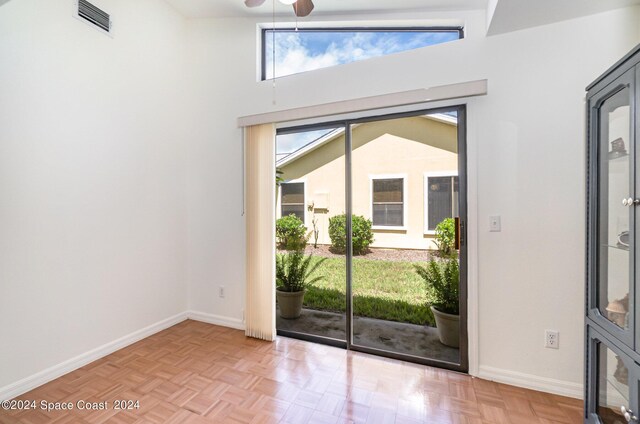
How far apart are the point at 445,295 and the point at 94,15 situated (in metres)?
3.63

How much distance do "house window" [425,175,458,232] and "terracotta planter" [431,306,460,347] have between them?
70 cm

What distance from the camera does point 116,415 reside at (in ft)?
5.87

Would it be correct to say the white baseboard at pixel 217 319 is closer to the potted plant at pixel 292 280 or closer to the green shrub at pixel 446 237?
the potted plant at pixel 292 280

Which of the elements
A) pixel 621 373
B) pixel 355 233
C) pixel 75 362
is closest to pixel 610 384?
pixel 621 373

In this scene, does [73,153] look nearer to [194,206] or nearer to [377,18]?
[194,206]

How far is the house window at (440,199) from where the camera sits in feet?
7.55

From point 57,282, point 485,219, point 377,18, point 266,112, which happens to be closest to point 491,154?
point 485,219

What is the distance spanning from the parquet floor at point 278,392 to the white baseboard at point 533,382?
5cm

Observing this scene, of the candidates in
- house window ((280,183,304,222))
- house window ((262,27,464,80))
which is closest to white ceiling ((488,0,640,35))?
house window ((262,27,464,80))

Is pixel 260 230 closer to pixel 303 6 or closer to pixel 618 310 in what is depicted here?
pixel 303 6

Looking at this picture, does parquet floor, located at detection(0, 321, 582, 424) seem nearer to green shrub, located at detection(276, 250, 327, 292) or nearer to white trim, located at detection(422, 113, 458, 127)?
green shrub, located at detection(276, 250, 327, 292)

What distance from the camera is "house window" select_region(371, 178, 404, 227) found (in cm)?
253

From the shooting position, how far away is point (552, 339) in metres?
1.97

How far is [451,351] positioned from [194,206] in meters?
2.83
